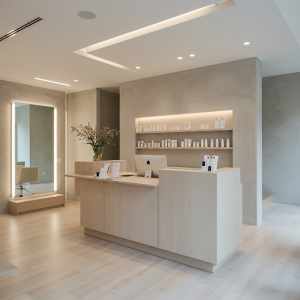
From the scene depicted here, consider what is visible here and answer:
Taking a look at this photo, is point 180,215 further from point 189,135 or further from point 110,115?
point 110,115

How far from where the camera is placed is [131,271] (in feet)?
10.7

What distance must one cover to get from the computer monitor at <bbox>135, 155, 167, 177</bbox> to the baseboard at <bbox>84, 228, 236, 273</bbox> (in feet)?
3.56

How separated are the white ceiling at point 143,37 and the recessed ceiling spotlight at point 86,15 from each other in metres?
0.07

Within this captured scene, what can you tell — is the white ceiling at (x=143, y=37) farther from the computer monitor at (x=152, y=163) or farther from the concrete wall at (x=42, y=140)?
the computer monitor at (x=152, y=163)

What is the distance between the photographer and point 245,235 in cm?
458

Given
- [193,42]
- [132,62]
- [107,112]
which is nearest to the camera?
[193,42]

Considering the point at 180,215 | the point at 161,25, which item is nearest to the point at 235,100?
the point at 161,25

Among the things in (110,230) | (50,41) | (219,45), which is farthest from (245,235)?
(50,41)

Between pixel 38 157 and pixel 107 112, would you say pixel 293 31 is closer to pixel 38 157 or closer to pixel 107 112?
pixel 107 112

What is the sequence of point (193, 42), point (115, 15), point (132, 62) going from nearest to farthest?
point (115, 15) → point (193, 42) → point (132, 62)

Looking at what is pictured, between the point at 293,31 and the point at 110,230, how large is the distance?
4260 mm

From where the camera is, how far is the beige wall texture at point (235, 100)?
5219 mm

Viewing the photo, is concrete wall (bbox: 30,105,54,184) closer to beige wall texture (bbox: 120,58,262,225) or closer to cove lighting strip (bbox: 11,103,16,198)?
cove lighting strip (bbox: 11,103,16,198)

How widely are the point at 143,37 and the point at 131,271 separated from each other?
11.2 feet
